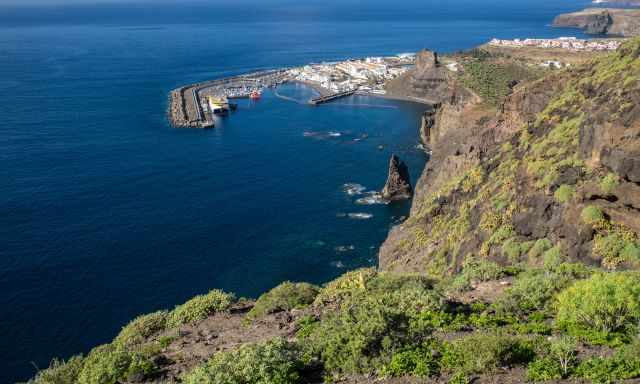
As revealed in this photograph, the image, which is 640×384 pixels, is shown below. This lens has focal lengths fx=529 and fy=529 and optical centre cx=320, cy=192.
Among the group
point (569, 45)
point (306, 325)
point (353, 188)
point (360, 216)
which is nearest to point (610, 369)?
point (306, 325)

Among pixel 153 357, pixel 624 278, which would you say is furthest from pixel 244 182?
pixel 624 278

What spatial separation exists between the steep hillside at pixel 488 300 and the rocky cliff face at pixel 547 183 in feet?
0.41

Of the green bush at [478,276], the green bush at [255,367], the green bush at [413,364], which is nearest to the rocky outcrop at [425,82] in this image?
the green bush at [478,276]

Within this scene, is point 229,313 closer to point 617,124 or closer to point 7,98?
point 617,124

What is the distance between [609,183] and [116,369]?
2752 centimetres

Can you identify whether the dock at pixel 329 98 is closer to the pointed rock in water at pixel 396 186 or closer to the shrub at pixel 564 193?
the pointed rock in water at pixel 396 186

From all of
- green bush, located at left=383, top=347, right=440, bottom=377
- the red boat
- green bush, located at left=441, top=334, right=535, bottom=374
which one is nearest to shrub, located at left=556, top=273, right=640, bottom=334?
green bush, located at left=441, top=334, right=535, bottom=374

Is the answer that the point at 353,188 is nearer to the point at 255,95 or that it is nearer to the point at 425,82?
the point at 255,95

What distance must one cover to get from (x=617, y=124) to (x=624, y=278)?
1669 centimetres

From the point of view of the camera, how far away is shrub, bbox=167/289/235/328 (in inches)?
1047

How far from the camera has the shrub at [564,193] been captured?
33.5 metres

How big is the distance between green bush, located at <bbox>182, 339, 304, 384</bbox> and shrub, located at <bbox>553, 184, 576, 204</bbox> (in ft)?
77.3

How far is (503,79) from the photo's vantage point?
358 feet

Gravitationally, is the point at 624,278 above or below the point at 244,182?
above
